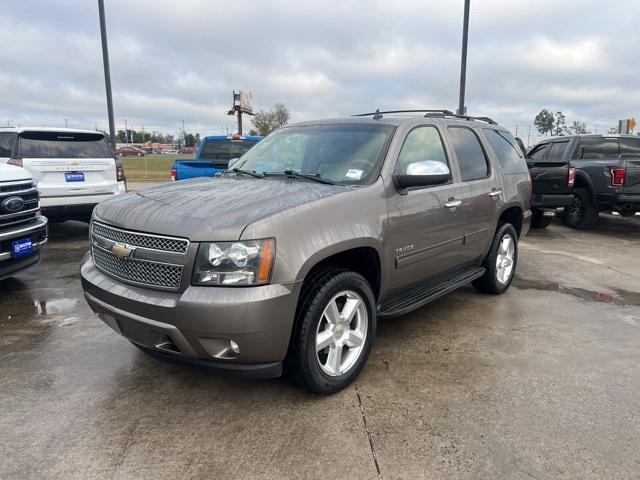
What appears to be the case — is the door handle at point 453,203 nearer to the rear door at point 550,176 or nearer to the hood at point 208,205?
the hood at point 208,205

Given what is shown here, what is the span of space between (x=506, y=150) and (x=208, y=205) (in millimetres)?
3862

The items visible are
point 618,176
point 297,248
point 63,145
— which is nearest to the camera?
point 297,248

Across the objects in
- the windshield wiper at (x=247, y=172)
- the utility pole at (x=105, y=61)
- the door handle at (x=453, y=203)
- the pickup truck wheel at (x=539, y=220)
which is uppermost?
the utility pole at (x=105, y=61)

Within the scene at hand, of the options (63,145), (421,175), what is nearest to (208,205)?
(421,175)

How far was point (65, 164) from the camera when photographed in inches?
295

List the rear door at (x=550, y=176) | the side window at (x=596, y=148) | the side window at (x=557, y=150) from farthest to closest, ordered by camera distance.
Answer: the side window at (x=557, y=150), the side window at (x=596, y=148), the rear door at (x=550, y=176)

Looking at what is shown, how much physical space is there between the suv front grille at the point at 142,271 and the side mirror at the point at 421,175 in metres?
1.68

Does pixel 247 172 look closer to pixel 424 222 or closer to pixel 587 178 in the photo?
pixel 424 222

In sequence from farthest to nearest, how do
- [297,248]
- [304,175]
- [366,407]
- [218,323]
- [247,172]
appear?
[247,172] → [304,175] → [366,407] → [297,248] → [218,323]

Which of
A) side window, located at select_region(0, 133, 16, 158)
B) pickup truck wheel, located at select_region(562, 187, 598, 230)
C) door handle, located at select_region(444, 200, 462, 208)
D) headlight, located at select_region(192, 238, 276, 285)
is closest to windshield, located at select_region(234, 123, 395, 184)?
door handle, located at select_region(444, 200, 462, 208)

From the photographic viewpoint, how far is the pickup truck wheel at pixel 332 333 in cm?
290

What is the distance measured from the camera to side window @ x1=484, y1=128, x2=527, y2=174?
5.25m

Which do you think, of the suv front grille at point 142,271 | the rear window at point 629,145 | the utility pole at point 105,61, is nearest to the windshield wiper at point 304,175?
the suv front grille at point 142,271

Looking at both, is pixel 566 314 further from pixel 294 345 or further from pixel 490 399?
pixel 294 345
